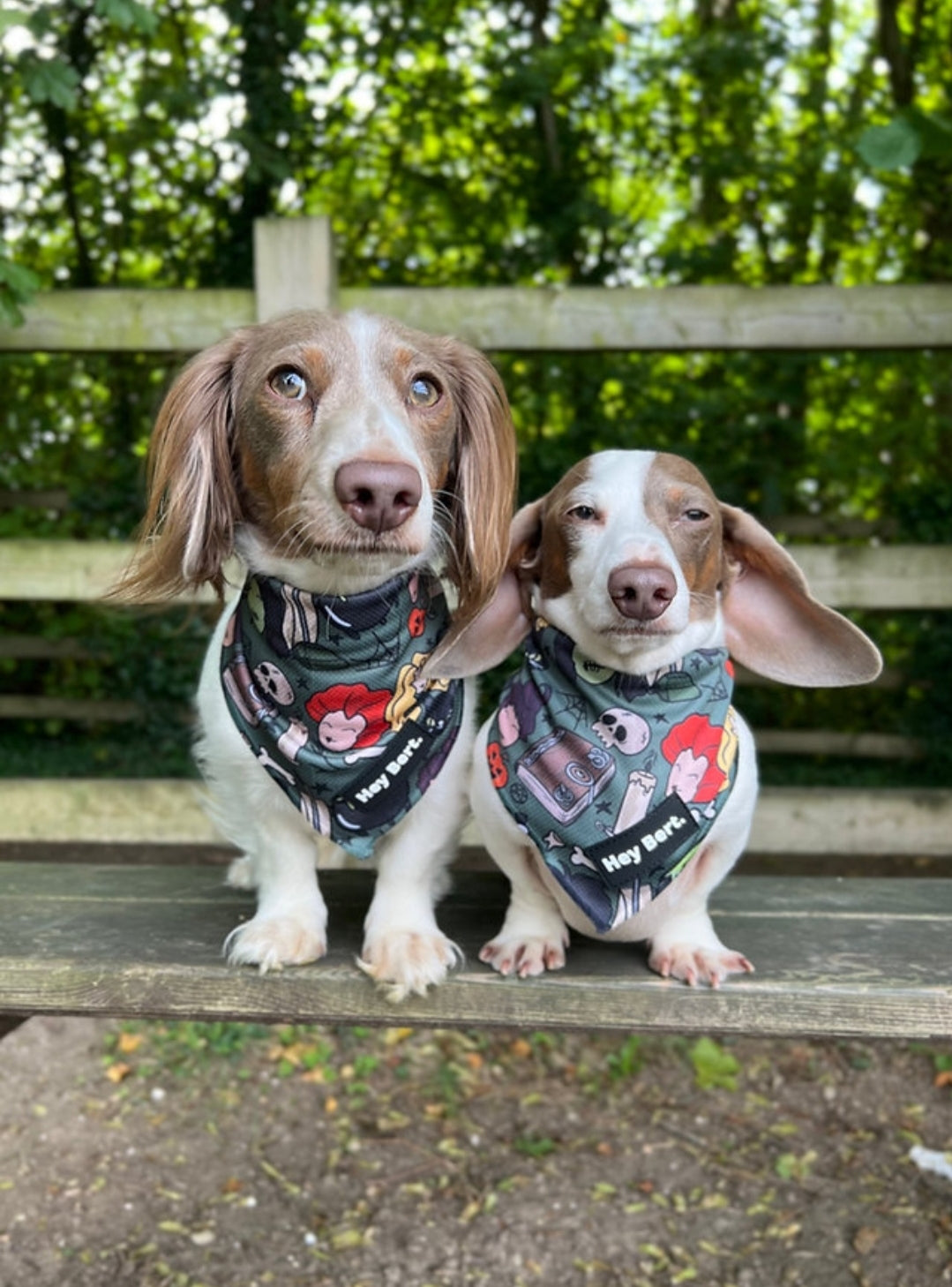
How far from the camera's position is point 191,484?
191 centimetres

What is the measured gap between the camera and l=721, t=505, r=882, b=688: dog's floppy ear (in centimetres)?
194

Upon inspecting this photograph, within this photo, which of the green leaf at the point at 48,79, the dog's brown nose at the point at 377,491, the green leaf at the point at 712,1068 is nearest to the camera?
the dog's brown nose at the point at 377,491

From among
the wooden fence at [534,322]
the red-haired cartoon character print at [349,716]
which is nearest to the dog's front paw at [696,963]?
the red-haired cartoon character print at [349,716]

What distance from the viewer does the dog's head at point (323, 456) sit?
174 cm

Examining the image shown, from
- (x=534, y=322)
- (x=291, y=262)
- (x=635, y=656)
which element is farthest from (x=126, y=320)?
(x=635, y=656)

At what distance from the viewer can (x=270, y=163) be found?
4.29 meters

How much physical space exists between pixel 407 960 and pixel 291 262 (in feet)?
6.33

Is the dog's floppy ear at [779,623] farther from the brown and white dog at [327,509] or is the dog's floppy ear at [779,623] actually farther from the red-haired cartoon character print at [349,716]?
the red-haired cartoon character print at [349,716]

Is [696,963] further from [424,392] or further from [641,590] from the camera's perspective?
[424,392]

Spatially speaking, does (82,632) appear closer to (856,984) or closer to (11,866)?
(11,866)

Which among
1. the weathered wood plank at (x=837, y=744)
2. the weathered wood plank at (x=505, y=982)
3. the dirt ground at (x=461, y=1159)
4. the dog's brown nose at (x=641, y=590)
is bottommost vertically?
the dirt ground at (x=461, y=1159)

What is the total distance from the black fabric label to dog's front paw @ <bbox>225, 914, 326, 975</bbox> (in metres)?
0.47

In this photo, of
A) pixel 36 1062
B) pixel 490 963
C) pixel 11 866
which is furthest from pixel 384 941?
pixel 36 1062

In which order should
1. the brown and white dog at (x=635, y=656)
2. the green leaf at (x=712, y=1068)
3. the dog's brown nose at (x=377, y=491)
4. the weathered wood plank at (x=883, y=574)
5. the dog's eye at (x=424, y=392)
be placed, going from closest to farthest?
1. the dog's brown nose at (x=377, y=491)
2. the brown and white dog at (x=635, y=656)
3. the dog's eye at (x=424, y=392)
4. the weathered wood plank at (x=883, y=574)
5. the green leaf at (x=712, y=1068)
